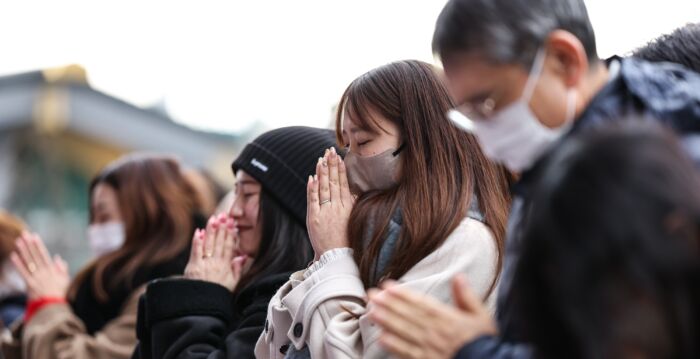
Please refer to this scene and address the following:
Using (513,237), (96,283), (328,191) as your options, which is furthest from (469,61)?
(96,283)

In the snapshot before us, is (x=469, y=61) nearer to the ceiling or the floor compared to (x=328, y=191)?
nearer to the ceiling

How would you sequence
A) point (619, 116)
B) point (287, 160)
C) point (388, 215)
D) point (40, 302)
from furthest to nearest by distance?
point (40, 302), point (287, 160), point (388, 215), point (619, 116)

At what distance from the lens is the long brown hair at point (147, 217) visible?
5.06 m

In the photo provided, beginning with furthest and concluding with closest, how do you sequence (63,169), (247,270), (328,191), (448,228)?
(63,169), (247,270), (328,191), (448,228)

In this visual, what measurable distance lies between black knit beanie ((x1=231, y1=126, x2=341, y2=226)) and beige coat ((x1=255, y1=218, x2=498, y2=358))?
1.01 m

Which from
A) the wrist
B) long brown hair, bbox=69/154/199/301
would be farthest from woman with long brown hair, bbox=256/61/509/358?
the wrist

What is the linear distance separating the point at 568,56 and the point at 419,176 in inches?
43.4

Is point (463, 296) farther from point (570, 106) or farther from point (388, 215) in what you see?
point (388, 215)

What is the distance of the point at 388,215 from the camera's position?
3.09m

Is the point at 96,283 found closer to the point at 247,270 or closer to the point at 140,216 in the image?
the point at 140,216

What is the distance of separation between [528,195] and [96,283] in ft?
11.1

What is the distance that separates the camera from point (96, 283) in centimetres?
508

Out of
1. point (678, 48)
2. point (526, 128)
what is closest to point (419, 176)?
point (678, 48)

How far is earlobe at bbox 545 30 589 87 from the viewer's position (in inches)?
81.0
